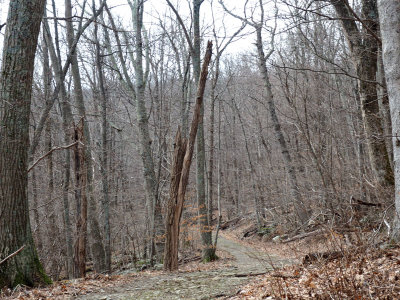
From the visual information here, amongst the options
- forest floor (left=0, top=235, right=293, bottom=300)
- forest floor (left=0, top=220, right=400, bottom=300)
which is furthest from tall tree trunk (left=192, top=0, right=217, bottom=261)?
forest floor (left=0, top=235, right=293, bottom=300)

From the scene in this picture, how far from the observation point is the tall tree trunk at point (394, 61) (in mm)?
4887

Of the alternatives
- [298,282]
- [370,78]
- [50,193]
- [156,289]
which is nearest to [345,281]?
[298,282]

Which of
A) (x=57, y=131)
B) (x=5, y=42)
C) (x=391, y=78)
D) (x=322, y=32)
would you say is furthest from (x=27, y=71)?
(x=322, y=32)

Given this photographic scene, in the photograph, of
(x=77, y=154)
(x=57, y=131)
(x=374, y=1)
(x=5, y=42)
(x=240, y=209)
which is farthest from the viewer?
(x=240, y=209)

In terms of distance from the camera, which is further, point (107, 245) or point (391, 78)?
point (107, 245)

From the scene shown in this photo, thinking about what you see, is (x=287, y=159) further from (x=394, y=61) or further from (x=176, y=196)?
(x=394, y=61)

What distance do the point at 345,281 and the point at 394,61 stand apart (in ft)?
11.1

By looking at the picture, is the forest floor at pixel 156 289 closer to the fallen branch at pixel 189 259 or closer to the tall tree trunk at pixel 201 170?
the tall tree trunk at pixel 201 170

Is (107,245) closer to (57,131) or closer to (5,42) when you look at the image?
(57,131)

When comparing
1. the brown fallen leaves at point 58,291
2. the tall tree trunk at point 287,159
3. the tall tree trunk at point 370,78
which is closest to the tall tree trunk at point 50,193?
the brown fallen leaves at point 58,291

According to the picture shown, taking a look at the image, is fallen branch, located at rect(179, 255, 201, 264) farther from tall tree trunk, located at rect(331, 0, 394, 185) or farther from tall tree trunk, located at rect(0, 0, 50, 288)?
tall tree trunk, located at rect(331, 0, 394, 185)

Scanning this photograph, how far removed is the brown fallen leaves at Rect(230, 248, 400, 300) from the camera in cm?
294

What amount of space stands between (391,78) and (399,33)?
0.62 meters

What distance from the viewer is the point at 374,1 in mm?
7520
